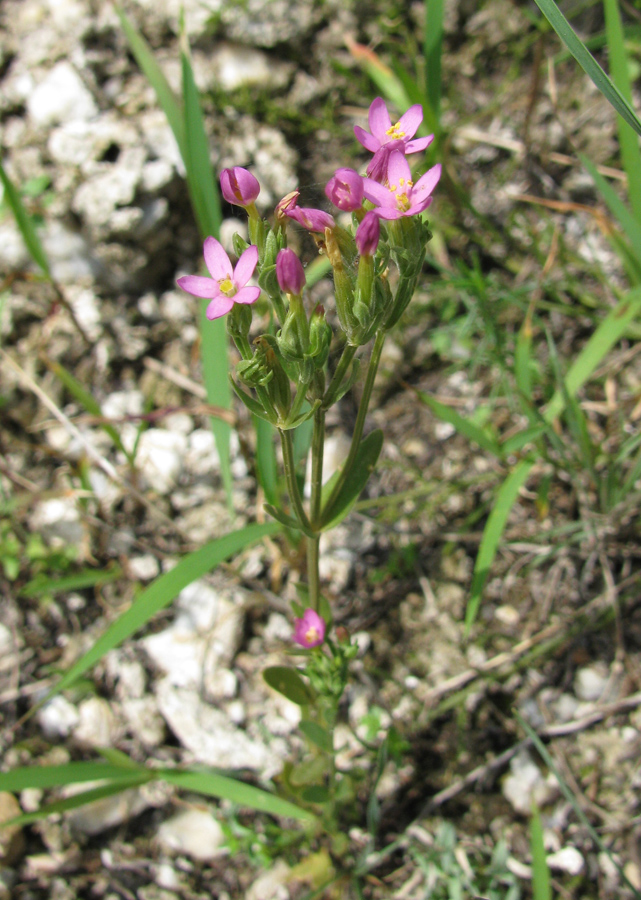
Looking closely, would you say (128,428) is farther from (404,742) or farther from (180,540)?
(404,742)

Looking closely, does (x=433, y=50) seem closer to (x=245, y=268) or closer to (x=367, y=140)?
(x=367, y=140)

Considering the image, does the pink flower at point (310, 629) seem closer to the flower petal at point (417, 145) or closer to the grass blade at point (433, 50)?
the flower petal at point (417, 145)

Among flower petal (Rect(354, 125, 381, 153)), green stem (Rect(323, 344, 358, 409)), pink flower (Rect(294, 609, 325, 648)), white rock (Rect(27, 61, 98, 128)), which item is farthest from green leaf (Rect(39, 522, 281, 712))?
white rock (Rect(27, 61, 98, 128))

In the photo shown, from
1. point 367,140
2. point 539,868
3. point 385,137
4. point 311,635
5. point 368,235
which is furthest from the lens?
point 539,868

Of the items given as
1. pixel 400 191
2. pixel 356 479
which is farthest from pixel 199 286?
pixel 356 479

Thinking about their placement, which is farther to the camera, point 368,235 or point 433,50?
point 433,50

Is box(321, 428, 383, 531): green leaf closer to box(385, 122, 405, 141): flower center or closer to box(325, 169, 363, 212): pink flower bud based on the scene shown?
box(325, 169, 363, 212): pink flower bud
